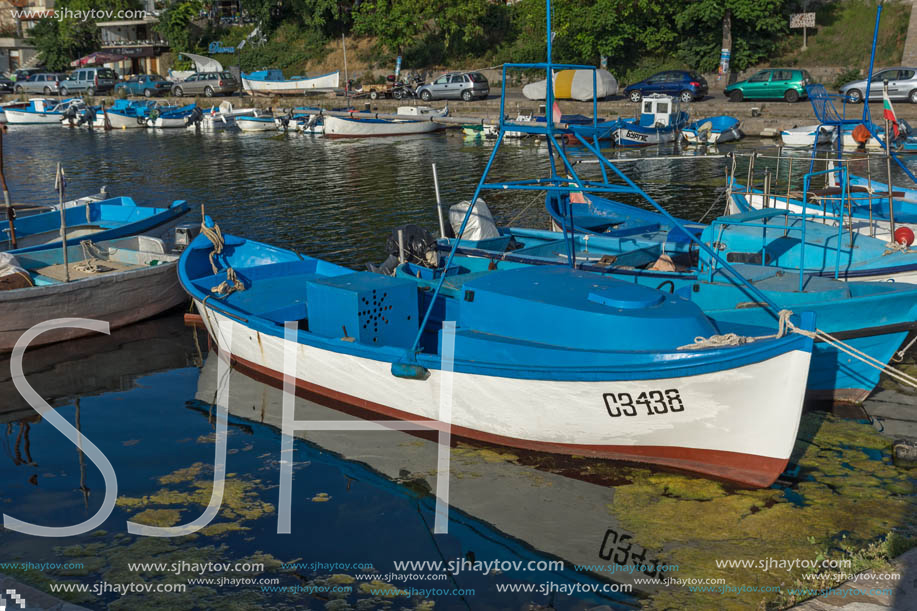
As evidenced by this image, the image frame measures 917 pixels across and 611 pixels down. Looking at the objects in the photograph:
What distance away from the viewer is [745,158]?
3003 cm

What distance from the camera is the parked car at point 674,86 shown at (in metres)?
39.2

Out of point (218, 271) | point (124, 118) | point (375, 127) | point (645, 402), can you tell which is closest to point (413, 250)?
point (218, 271)

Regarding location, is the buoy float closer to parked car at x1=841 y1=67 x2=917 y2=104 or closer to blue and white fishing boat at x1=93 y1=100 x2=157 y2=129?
parked car at x1=841 y1=67 x2=917 y2=104

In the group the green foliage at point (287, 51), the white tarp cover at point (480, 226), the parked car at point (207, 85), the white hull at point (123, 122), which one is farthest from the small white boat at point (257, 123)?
the white tarp cover at point (480, 226)

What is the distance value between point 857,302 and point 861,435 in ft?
5.06

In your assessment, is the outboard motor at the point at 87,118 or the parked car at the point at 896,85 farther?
the outboard motor at the point at 87,118

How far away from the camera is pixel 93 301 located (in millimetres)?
13531

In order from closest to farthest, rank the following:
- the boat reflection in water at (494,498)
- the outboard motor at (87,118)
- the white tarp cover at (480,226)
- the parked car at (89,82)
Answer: the boat reflection in water at (494,498), the white tarp cover at (480,226), the outboard motor at (87,118), the parked car at (89,82)

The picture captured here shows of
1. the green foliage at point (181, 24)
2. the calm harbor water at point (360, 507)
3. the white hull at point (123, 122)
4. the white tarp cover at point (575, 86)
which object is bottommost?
the calm harbor water at point (360, 507)

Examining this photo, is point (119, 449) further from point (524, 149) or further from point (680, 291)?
point (524, 149)

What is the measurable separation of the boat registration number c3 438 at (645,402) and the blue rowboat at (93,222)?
10.8 metres

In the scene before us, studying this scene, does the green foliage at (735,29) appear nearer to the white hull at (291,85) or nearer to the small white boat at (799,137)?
the small white boat at (799,137)

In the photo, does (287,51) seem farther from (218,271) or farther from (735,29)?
(218,271)

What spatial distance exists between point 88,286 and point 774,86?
33089 mm
